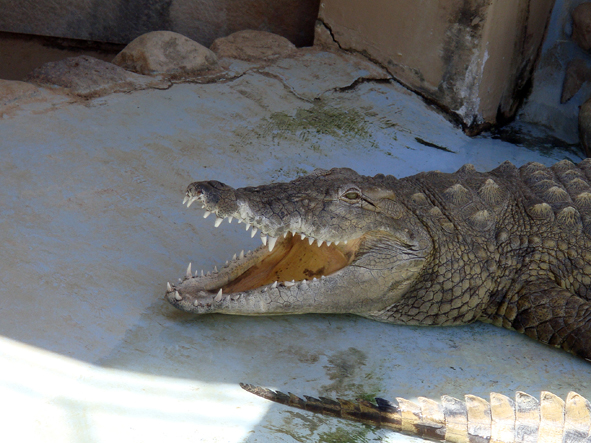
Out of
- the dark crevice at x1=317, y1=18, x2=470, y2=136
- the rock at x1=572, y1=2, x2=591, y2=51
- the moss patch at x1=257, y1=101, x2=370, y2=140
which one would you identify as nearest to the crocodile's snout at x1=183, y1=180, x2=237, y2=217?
the moss patch at x1=257, y1=101, x2=370, y2=140

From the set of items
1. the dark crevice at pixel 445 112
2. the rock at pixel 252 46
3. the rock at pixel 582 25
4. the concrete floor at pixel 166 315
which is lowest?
the concrete floor at pixel 166 315

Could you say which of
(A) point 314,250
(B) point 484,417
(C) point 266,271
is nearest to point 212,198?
(C) point 266,271

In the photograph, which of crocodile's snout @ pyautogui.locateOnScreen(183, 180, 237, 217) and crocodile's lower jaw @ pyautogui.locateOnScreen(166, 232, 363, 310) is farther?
crocodile's lower jaw @ pyautogui.locateOnScreen(166, 232, 363, 310)

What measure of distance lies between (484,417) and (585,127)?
13.4 ft

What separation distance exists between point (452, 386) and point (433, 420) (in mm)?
593

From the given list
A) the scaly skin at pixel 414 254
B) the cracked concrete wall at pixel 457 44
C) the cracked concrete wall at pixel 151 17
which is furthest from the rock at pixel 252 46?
the scaly skin at pixel 414 254

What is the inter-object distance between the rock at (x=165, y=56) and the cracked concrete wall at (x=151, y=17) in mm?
1308

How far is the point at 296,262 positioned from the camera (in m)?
3.03

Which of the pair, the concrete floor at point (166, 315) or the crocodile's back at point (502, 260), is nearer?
the concrete floor at point (166, 315)

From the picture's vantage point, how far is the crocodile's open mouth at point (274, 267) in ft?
9.11

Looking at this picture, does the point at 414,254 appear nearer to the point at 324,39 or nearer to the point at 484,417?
the point at 484,417

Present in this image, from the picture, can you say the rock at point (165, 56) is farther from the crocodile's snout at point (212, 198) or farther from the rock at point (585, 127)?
the rock at point (585, 127)

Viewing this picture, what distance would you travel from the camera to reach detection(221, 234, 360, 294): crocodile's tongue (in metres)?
2.95

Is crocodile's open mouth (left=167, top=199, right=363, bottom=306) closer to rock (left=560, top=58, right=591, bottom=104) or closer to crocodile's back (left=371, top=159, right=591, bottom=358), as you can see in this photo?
crocodile's back (left=371, top=159, right=591, bottom=358)
